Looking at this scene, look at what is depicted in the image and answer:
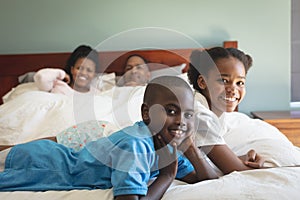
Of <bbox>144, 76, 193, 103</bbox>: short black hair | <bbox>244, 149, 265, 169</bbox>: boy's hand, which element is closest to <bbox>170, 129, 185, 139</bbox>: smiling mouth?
<bbox>144, 76, 193, 103</bbox>: short black hair

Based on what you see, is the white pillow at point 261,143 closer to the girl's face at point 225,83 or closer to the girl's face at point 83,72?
the girl's face at point 225,83

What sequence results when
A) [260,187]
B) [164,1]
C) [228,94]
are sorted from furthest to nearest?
1. [164,1]
2. [228,94]
3. [260,187]

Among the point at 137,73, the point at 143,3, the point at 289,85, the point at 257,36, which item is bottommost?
the point at 289,85

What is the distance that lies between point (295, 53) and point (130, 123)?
190 cm

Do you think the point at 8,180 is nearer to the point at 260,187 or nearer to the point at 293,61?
the point at 260,187

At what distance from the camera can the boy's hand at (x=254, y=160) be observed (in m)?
1.26

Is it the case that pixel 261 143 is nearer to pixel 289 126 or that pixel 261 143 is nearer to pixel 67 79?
pixel 289 126

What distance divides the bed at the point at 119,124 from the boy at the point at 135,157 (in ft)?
0.20

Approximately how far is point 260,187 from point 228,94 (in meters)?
0.49

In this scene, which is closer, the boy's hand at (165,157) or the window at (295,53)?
the boy's hand at (165,157)

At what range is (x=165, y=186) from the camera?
3.51 ft

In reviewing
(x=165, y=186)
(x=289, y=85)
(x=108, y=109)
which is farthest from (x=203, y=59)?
(x=289, y=85)

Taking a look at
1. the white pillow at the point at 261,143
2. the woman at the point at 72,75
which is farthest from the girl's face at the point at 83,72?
the white pillow at the point at 261,143

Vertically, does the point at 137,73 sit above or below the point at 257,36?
below
